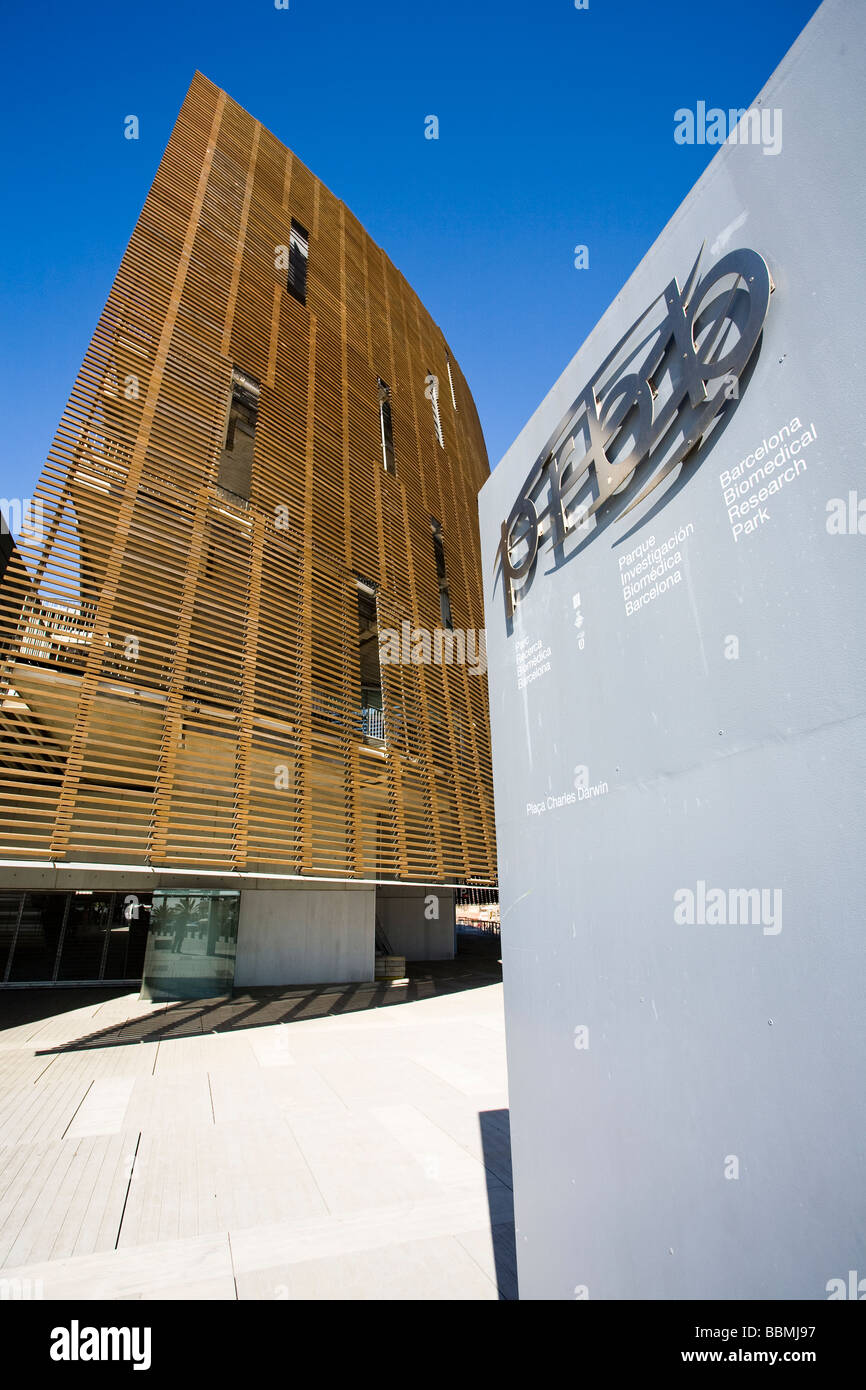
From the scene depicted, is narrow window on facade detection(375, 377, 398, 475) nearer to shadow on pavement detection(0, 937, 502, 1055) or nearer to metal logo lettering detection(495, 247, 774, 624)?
shadow on pavement detection(0, 937, 502, 1055)

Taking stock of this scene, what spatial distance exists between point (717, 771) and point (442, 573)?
51.3ft

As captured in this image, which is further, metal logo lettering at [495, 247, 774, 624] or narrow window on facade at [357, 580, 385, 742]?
narrow window on facade at [357, 580, 385, 742]

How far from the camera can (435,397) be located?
66.0ft

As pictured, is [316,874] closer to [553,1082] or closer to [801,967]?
[553,1082]

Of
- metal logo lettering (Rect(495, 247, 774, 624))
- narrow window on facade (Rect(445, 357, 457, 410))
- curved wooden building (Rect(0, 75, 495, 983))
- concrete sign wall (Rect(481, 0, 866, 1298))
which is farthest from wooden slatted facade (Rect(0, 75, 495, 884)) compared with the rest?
concrete sign wall (Rect(481, 0, 866, 1298))

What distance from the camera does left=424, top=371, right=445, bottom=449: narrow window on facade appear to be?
19.6m

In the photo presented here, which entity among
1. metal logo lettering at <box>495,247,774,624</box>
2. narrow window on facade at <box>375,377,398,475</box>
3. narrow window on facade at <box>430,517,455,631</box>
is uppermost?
narrow window on facade at <box>375,377,398,475</box>

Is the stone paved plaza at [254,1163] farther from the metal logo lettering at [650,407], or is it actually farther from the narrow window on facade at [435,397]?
the narrow window on facade at [435,397]

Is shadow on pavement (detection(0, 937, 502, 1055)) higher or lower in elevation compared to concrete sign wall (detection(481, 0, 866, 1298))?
lower

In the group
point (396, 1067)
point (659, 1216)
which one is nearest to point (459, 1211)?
point (659, 1216)

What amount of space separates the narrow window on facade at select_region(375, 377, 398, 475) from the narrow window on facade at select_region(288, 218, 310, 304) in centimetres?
275

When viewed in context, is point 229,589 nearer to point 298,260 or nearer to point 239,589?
point 239,589
